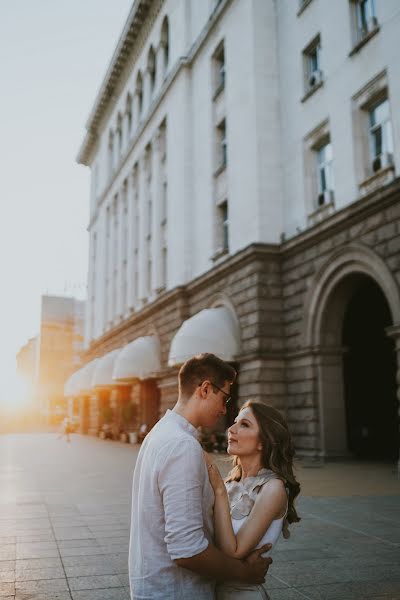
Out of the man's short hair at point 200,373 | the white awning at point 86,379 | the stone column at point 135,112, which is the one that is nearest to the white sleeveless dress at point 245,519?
the man's short hair at point 200,373

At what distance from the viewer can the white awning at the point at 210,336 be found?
19.9 meters

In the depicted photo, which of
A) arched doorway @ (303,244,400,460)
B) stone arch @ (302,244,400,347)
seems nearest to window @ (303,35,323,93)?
stone arch @ (302,244,400,347)

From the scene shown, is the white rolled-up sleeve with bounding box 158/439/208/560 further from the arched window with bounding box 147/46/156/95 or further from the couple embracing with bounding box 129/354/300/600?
the arched window with bounding box 147/46/156/95

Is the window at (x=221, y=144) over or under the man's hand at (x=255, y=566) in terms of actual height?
over

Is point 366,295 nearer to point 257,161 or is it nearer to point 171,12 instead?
point 257,161

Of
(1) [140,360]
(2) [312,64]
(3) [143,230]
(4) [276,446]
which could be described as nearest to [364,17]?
(2) [312,64]

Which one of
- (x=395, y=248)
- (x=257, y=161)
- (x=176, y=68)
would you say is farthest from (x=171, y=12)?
(x=395, y=248)

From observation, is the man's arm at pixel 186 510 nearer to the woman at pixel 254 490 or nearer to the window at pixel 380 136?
the woman at pixel 254 490

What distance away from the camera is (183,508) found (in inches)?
91.9

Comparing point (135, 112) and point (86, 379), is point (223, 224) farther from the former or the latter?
point (86, 379)

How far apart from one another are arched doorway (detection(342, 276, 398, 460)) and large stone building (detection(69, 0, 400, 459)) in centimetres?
5

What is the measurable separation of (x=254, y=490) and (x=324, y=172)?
55.9 ft

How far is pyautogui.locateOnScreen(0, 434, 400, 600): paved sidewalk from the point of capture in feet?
16.6

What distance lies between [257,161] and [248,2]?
19.5ft
